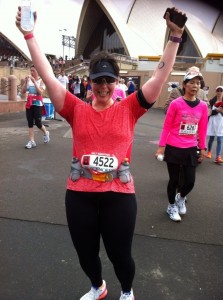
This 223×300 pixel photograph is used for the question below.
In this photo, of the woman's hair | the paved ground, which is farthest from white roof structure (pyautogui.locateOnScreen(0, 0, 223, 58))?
the woman's hair

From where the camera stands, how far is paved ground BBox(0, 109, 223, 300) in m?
2.59

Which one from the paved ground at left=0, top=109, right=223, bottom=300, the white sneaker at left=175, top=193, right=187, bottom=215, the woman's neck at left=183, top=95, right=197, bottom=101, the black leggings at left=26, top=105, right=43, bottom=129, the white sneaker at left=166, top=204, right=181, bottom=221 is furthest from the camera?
the black leggings at left=26, top=105, right=43, bottom=129

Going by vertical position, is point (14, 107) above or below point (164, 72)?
below

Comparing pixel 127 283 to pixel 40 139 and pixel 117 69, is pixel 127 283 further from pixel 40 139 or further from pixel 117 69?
pixel 40 139

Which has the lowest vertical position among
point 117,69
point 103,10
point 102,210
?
point 102,210

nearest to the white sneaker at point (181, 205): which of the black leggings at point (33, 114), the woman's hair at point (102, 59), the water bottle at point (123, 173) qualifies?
the water bottle at point (123, 173)

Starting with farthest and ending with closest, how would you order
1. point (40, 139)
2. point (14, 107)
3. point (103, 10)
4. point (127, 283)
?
point (103, 10), point (14, 107), point (40, 139), point (127, 283)

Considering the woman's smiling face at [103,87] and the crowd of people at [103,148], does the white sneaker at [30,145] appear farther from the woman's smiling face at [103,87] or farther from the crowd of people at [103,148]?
the woman's smiling face at [103,87]

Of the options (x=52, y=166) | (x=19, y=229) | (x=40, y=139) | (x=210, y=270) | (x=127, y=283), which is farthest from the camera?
(x=40, y=139)

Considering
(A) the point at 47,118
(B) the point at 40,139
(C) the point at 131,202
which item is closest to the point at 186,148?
(C) the point at 131,202

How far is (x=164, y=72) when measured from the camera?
6.27 feet

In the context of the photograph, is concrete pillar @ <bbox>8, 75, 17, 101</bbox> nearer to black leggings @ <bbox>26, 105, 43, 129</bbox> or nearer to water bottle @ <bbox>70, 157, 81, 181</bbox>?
black leggings @ <bbox>26, 105, 43, 129</bbox>

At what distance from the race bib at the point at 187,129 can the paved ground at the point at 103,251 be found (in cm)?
117

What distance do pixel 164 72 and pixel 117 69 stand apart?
1.01 ft
